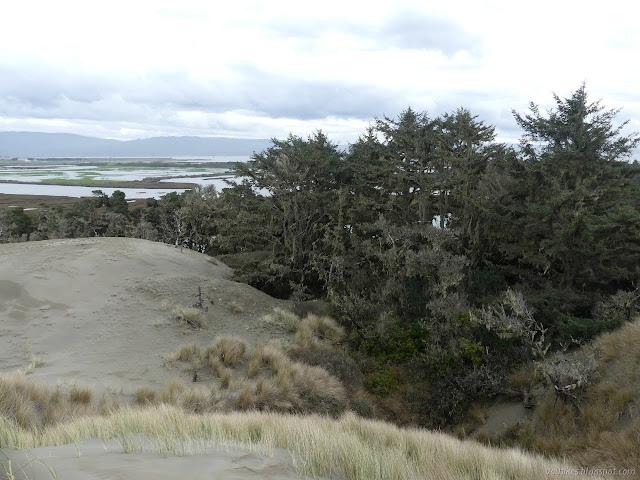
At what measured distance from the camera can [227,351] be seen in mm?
10750

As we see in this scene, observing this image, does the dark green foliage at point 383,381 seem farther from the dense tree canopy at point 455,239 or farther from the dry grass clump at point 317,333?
the dry grass clump at point 317,333

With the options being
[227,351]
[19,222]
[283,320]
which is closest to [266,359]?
[227,351]

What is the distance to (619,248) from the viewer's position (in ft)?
42.5

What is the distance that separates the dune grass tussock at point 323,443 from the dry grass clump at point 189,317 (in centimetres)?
754

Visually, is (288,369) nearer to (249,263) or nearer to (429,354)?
(429,354)

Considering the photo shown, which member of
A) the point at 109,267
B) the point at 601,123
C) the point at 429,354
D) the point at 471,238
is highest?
the point at 601,123

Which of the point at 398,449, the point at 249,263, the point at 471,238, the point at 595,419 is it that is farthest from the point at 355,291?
the point at 398,449

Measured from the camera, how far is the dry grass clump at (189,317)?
13148mm

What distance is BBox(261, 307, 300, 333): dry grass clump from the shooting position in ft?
46.0

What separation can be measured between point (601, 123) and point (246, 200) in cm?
1609

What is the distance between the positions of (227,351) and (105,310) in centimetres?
577

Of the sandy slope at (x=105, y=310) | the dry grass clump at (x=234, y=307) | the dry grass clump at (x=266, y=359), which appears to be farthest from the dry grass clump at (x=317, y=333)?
the dry grass clump at (x=234, y=307)

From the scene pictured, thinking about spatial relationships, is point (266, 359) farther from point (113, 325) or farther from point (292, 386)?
point (113, 325)

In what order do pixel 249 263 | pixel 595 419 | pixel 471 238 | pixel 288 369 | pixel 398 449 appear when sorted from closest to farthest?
pixel 398 449 < pixel 595 419 < pixel 288 369 < pixel 471 238 < pixel 249 263
